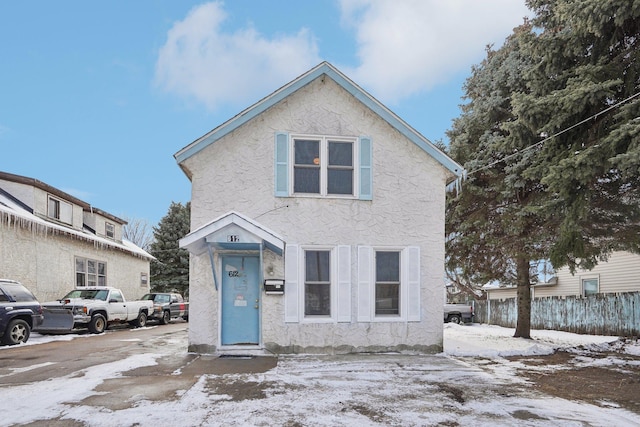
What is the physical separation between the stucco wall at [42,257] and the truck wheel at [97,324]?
231cm

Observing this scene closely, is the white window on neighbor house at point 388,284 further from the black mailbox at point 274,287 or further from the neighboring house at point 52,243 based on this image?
the neighboring house at point 52,243

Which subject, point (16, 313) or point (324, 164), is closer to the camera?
point (324, 164)

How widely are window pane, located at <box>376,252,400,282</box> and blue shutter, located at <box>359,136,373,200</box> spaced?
57.5 inches

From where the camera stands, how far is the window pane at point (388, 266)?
1093cm

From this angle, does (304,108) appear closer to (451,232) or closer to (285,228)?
(285,228)

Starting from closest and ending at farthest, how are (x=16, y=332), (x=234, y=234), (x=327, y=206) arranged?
(x=234, y=234) < (x=327, y=206) < (x=16, y=332)

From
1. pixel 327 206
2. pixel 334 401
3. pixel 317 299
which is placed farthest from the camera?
pixel 327 206

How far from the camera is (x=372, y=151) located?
1103cm

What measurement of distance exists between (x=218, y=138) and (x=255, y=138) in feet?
2.82

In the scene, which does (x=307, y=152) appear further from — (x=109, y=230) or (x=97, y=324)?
(x=109, y=230)

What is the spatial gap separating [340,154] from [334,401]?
243 inches

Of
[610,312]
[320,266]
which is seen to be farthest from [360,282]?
[610,312]

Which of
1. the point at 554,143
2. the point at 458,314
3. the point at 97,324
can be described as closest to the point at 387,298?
the point at 554,143

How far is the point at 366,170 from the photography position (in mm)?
10953
